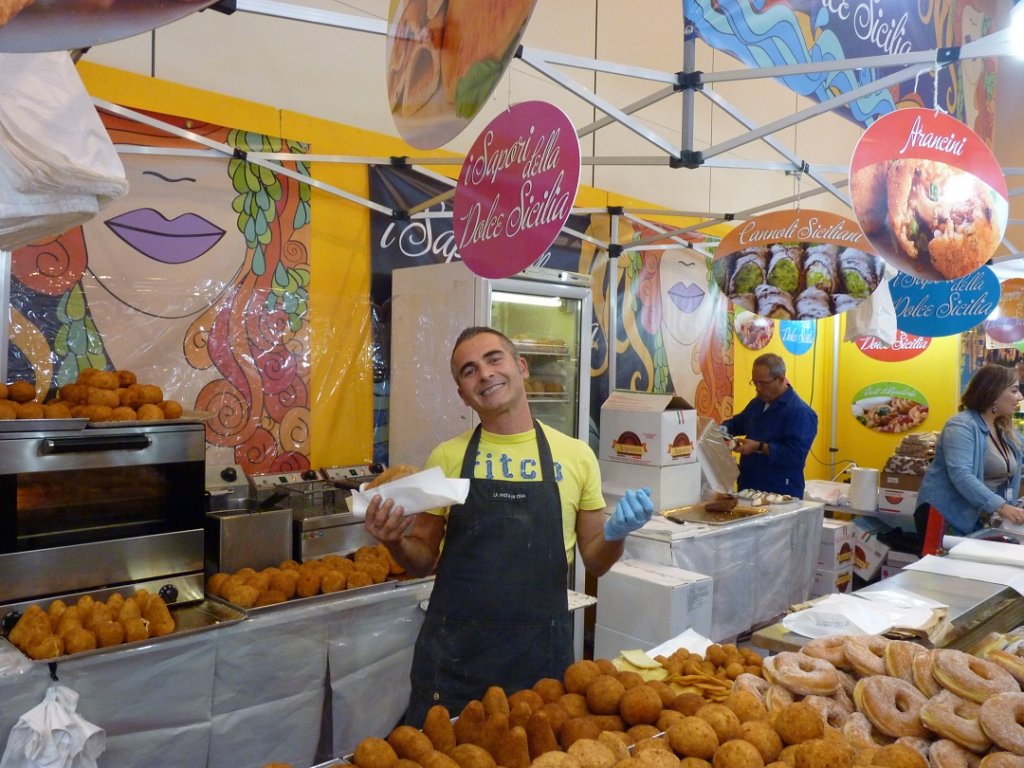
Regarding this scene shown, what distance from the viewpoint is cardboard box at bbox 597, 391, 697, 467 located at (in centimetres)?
506

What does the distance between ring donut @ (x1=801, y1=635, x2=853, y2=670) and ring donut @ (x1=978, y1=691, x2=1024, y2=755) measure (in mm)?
384

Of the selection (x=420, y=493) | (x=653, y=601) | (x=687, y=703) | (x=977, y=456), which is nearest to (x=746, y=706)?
(x=687, y=703)

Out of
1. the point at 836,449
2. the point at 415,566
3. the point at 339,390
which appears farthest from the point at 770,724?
the point at 836,449

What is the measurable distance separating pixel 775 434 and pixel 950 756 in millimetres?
4663

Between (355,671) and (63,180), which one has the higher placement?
(63,180)

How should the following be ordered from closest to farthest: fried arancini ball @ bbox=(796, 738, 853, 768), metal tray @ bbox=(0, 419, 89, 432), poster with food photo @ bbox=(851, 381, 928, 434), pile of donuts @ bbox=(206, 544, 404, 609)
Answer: fried arancini ball @ bbox=(796, 738, 853, 768)
metal tray @ bbox=(0, 419, 89, 432)
pile of donuts @ bbox=(206, 544, 404, 609)
poster with food photo @ bbox=(851, 381, 928, 434)

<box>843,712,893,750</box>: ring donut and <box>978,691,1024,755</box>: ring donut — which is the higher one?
<box>978,691,1024,755</box>: ring donut

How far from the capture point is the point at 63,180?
2000mm

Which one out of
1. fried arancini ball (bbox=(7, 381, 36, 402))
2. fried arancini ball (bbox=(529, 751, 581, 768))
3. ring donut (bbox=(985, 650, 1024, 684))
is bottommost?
fried arancini ball (bbox=(529, 751, 581, 768))

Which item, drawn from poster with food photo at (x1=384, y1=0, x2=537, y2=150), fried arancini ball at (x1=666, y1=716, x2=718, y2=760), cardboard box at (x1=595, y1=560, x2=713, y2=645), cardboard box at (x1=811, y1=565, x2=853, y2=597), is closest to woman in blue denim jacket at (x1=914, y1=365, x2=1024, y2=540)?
cardboard box at (x1=811, y1=565, x2=853, y2=597)

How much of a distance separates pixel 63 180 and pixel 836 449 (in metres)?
9.43

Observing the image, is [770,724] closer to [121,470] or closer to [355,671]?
[355,671]

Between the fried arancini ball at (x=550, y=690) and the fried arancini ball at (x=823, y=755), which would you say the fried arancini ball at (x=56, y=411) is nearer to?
the fried arancini ball at (x=550, y=690)

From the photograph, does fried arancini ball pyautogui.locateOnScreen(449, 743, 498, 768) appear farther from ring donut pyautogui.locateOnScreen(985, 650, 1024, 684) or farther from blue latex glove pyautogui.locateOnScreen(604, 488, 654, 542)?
ring donut pyautogui.locateOnScreen(985, 650, 1024, 684)
